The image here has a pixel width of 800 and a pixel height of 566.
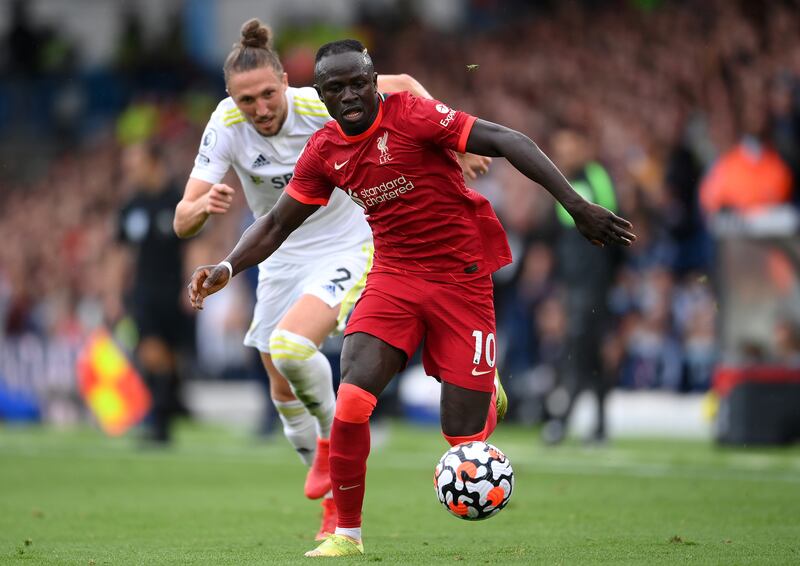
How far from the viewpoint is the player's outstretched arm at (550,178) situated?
6.04 metres

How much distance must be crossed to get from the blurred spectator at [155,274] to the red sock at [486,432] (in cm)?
740

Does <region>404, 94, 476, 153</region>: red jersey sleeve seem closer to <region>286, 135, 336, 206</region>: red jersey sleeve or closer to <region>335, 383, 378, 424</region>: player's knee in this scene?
<region>286, 135, 336, 206</region>: red jersey sleeve

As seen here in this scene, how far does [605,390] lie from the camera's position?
13047 mm

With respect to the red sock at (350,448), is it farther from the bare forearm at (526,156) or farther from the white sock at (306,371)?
the bare forearm at (526,156)

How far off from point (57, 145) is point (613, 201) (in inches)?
775

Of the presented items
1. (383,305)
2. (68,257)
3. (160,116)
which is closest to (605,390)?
(383,305)

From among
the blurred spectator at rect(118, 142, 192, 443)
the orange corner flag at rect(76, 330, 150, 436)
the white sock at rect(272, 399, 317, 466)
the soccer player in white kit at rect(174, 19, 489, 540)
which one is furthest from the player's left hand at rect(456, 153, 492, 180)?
the orange corner flag at rect(76, 330, 150, 436)

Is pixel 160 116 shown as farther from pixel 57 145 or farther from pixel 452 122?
pixel 452 122

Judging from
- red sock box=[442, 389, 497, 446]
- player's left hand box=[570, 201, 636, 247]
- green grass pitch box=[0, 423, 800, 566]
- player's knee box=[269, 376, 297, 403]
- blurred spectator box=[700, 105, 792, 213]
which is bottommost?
green grass pitch box=[0, 423, 800, 566]

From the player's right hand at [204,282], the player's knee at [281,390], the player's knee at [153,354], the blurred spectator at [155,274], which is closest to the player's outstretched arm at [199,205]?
the player's right hand at [204,282]

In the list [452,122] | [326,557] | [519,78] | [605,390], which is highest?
[519,78]

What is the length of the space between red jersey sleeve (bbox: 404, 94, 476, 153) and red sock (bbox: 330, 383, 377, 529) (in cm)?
115

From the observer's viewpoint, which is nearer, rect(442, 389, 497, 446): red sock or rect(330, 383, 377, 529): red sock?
rect(330, 383, 377, 529): red sock

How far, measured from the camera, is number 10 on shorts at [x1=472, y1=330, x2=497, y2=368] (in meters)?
6.68
